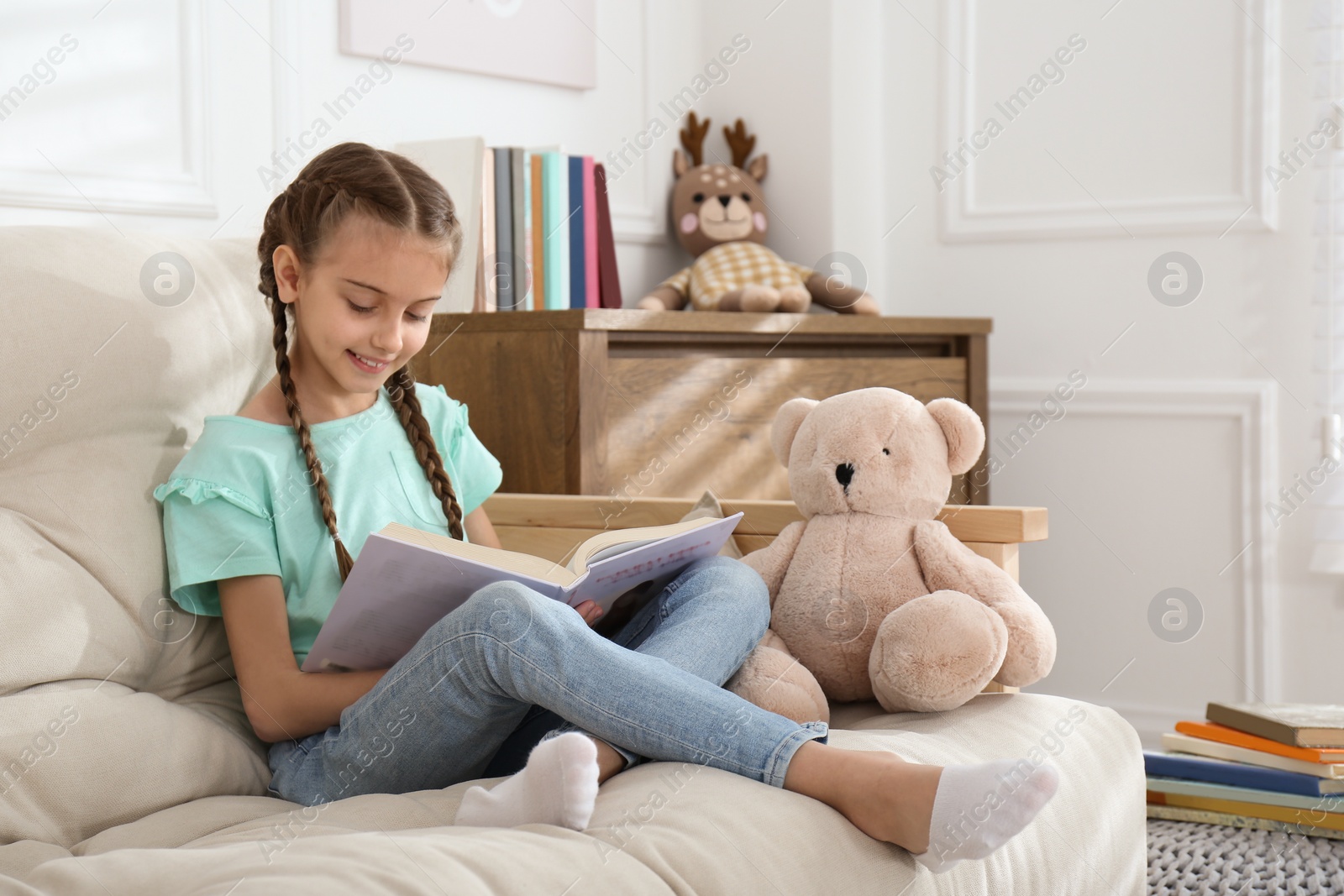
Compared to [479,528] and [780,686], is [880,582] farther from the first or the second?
[479,528]

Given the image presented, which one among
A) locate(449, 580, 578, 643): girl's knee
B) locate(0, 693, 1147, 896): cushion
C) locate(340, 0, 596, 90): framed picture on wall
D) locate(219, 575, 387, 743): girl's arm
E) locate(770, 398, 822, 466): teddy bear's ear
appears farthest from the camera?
locate(340, 0, 596, 90): framed picture on wall

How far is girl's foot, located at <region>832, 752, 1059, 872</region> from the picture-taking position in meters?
0.86

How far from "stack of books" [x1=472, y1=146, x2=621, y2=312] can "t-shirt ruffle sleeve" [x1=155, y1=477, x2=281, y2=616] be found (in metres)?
0.79

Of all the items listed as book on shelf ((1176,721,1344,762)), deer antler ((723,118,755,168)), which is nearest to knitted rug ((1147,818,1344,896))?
book on shelf ((1176,721,1344,762))

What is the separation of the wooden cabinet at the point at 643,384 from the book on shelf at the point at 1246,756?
0.68 metres

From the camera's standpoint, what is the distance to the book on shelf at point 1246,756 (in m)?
1.56

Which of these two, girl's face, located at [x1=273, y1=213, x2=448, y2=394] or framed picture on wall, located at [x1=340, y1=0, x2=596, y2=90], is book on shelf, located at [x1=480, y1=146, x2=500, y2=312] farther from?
girl's face, located at [x1=273, y1=213, x2=448, y2=394]

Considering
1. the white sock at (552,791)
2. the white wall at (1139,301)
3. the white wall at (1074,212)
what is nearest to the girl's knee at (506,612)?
the white sock at (552,791)

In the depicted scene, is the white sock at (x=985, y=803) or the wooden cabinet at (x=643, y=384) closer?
the white sock at (x=985, y=803)

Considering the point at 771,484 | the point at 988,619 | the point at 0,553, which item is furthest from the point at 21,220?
the point at 988,619

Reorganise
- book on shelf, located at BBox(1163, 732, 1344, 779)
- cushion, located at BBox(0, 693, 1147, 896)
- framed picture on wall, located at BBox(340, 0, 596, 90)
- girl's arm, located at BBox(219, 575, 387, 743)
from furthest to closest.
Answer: framed picture on wall, located at BBox(340, 0, 596, 90), book on shelf, located at BBox(1163, 732, 1344, 779), girl's arm, located at BBox(219, 575, 387, 743), cushion, located at BBox(0, 693, 1147, 896)

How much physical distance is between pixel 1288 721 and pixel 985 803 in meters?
0.94

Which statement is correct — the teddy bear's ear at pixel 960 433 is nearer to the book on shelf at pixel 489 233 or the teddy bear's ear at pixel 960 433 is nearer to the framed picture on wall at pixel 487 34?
the book on shelf at pixel 489 233

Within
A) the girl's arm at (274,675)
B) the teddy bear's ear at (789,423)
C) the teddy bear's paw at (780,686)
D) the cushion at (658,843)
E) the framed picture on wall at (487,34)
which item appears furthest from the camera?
the framed picture on wall at (487,34)
